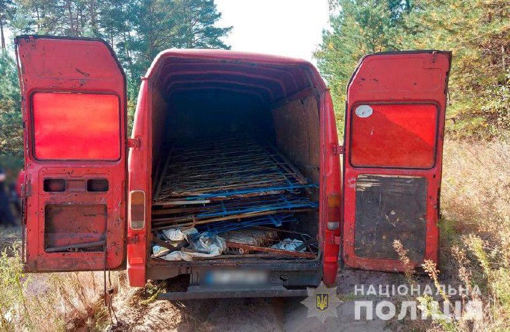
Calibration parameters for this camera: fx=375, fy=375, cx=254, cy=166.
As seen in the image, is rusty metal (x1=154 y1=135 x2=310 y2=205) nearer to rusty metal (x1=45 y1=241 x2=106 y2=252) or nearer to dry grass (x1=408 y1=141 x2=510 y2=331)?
rusty metal (x1=45 y1=241 x2=106 y2=252)

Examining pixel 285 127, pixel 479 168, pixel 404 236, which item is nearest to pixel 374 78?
pixel 404 236

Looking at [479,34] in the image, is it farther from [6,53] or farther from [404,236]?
[6,53]

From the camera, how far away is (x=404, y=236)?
3.51 m

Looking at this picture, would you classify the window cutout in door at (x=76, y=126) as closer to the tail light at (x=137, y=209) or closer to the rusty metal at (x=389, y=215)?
the tail light at (x=137, y=209)

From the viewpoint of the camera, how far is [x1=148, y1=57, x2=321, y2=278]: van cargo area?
13.0 ft

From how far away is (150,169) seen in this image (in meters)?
3.49

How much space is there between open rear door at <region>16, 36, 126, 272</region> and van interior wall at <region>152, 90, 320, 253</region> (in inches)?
50.5

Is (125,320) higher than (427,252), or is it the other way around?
(427,252)

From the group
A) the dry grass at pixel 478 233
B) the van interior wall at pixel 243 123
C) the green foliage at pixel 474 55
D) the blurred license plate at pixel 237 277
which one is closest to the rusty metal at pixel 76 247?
the blurred license plate at pixel 237 277

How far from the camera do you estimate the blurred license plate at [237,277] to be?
3646mm

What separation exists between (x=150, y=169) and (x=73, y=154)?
679 millimetres

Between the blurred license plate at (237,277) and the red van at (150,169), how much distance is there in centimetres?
2

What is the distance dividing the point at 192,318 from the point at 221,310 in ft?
1.21

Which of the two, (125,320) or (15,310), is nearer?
(15,310)
